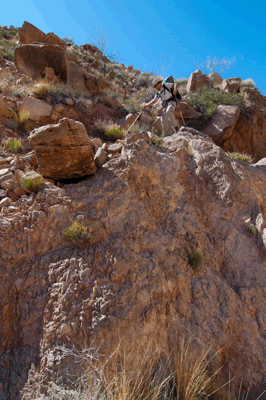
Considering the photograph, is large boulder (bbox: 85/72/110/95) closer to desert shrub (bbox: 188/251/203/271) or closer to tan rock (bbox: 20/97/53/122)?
tan rock (bbox: 20/97/53/122)

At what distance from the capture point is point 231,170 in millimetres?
4863

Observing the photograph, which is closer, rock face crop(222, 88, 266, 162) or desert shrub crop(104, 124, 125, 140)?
desert shrub crop(104, 124, 125, 140)

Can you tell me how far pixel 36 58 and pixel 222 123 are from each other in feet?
23.6

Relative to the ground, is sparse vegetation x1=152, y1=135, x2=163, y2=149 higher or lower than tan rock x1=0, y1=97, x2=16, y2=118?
lower

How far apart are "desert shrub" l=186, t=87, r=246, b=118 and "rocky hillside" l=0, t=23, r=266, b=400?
485cm

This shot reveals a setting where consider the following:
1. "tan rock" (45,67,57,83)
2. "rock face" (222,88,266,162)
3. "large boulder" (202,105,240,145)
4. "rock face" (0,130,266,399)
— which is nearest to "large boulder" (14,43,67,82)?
"tan rock" (45,67,57,83)

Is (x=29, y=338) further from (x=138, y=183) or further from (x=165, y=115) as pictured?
(x=165, y=115)

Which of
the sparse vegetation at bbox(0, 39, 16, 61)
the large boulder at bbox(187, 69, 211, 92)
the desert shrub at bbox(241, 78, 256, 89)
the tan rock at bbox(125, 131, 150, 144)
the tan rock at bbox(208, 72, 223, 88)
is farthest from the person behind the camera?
the desert shrub at bbox(241, 78, 256, 89)

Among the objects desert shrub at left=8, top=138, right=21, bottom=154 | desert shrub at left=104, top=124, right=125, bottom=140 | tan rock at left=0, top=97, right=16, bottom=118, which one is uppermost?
tan rock at left=0, top=97, right=16, bottom=118

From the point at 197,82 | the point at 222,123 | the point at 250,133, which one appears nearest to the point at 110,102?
the point at 222,123

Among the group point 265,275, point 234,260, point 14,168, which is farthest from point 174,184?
point 14,168

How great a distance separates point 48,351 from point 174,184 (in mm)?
3017

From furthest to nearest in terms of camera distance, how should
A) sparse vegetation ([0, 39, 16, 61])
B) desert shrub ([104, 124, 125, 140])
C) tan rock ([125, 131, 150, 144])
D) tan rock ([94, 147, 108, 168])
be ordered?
1. sparse vegetation ([0, 39, 16, 61])
2. desert shrub ([104, 124, 125, 140])
3. tan rock ([125, 131, 150, 144])
4. tan rock ([94, 147, 108, 168])

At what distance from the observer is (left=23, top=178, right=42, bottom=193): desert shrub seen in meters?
3.55
